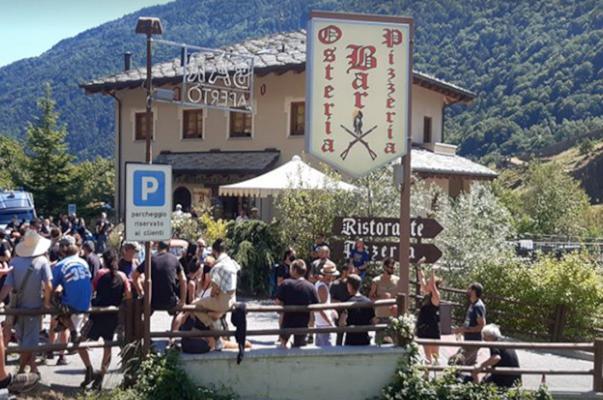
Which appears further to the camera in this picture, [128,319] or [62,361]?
[62,361]

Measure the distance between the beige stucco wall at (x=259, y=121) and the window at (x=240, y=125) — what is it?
0.18 m

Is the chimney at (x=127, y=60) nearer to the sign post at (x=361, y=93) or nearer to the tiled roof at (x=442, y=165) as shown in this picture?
the tiled roof at (x=442, y=165)

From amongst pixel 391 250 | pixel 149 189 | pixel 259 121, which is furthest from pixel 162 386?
pixel 259 121

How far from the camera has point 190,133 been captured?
28672mm

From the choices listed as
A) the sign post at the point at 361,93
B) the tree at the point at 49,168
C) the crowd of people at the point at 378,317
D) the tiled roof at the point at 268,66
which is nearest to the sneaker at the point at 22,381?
the crowd of people at the point at 378,317

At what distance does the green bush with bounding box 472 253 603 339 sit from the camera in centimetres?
1444

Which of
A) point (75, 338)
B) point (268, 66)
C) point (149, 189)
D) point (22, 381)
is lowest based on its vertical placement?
point (22, 381)

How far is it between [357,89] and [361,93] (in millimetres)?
74

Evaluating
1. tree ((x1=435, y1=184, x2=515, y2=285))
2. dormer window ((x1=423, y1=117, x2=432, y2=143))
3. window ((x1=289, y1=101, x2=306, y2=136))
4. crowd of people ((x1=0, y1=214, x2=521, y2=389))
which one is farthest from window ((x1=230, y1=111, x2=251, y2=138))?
crowd of people ((x1=0, y1=214, x2=521, y2=389))

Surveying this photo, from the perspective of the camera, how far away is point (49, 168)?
38.1 meters

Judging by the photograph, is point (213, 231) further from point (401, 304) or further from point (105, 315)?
point (401, 304)

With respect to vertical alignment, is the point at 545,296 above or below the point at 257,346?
above

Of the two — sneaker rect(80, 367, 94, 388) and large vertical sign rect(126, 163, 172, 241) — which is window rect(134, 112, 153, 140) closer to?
sneaker rect(80, 367, 94, 388)

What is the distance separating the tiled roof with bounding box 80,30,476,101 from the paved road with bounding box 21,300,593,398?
12016mm
